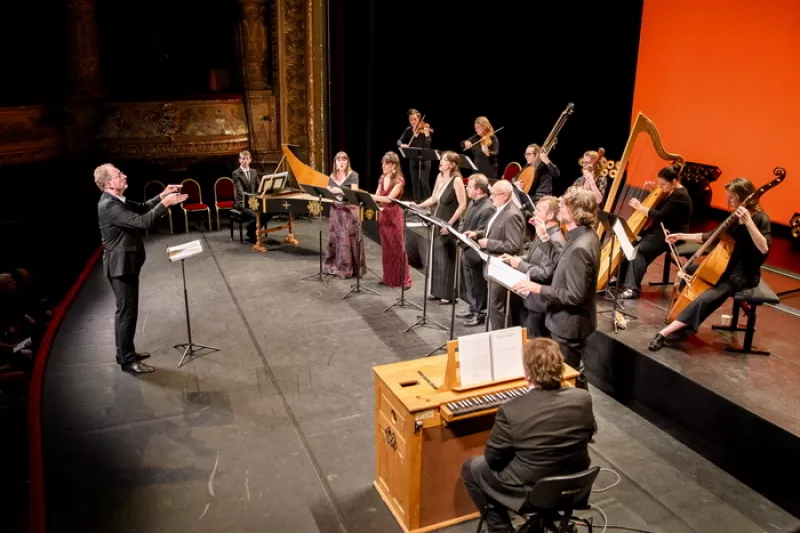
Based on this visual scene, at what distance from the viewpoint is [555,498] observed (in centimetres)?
297

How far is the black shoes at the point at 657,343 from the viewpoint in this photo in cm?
522

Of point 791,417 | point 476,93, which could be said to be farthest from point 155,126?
point 791,417

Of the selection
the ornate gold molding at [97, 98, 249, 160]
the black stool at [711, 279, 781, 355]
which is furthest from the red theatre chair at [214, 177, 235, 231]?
the black stool at [711, 279, 781, 355]

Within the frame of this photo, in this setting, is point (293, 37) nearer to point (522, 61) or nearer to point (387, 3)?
point (387, 3)

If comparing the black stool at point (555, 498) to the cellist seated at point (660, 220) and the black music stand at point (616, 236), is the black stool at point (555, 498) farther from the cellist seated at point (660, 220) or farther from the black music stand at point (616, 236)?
the cellist seated at point (660, 220)

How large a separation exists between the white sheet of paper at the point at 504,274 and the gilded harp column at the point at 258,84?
7.30 m

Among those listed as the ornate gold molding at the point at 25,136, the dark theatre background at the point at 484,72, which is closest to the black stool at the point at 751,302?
the dark theatre background at the point at 484,72

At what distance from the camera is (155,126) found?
396 inches

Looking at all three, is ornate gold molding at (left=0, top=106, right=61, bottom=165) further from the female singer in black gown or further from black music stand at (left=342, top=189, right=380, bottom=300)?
the female singer in black gown

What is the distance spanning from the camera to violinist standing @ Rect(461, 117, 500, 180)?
9000mm

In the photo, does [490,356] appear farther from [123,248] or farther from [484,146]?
[484,146]

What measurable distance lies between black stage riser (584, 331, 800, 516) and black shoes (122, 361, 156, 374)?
11.8ft

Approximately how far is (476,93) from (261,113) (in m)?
3.77

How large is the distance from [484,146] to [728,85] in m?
3.14
